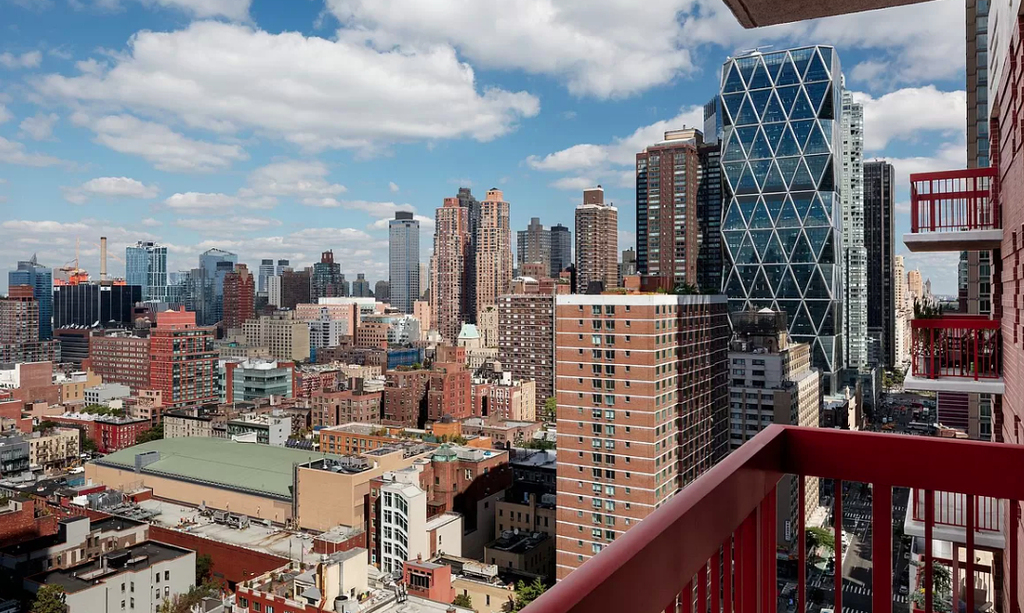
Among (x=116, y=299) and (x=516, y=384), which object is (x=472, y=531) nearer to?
(x=516, y=384)

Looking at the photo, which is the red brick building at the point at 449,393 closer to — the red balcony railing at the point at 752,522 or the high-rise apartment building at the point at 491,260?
the high-rise apartment building at the point at 491,260

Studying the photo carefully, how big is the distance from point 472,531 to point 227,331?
5263 centimetres

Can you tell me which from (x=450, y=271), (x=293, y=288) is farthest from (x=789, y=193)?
(x=293, y=288)

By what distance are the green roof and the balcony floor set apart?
20.6m

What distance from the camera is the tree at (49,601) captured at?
43.2 feet

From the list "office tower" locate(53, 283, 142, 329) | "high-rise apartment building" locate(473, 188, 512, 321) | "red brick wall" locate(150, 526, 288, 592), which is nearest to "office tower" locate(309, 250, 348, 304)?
"office tower" locate(53, 283, 142, 329)

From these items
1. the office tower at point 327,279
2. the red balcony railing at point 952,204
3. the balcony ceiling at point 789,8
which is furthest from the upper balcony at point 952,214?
the office tower at point 327,279

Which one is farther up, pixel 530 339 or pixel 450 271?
pixel 450 271

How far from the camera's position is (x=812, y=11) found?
4.66 ft

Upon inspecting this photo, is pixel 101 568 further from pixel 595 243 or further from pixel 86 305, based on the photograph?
pixel 86 305

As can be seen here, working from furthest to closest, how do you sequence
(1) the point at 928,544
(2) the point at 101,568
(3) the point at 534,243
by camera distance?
(3) the point at 534,243 < (2) the point at 101,568 < (1) the point at 928,544

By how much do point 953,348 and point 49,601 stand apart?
604 inches

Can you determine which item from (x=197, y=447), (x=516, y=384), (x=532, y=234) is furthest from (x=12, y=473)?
(x=532, y=234)

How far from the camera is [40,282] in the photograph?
72250 mm
